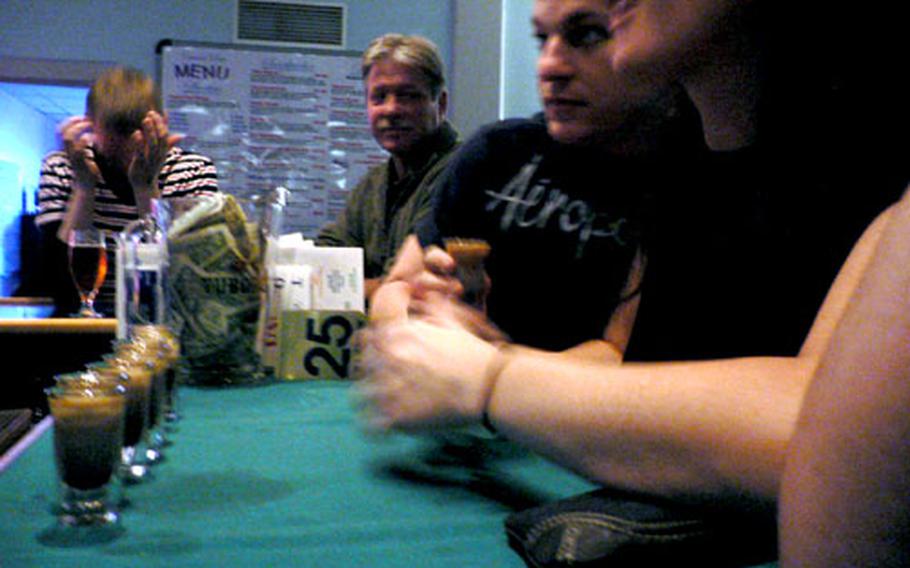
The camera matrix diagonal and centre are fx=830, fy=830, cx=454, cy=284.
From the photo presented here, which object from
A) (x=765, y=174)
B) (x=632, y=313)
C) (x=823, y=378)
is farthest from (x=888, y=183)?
(x=823, y=378)

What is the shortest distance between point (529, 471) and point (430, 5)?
355 centimetres

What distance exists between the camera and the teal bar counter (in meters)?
0.69

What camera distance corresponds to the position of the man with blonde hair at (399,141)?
2.62 meters

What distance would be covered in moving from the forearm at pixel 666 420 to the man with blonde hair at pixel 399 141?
1761mm

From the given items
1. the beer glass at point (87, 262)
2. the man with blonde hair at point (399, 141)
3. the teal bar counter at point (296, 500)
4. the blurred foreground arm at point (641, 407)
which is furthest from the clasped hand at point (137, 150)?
the blurred foreground arm at point (641, 407)

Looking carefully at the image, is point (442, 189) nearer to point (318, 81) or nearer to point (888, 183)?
point (888, 183)

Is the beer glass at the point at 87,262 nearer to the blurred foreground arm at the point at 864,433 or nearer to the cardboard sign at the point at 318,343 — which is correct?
the cardboard sign at the point at 318,343

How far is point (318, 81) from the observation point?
13.5 ft

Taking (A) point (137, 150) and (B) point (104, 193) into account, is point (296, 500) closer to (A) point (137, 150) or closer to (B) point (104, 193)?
(A) point (137, 150)

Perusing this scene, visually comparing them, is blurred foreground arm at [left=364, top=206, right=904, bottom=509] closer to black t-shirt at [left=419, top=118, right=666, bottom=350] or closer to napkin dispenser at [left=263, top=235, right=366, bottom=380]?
black t-shirt at [left=419, top=118, right=666, bottom=350]

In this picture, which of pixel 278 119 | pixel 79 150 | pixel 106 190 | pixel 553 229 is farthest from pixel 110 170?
pixel 553 229

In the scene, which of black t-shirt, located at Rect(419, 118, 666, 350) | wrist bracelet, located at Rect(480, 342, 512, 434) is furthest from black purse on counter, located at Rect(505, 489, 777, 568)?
black t-shirt, located at Rect(419, 118, 666, 350)

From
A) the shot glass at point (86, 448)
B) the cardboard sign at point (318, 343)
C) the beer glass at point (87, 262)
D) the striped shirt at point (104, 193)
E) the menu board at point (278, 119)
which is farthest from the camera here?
the menu board at point (278, 119)

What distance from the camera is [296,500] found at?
0.84 metres
